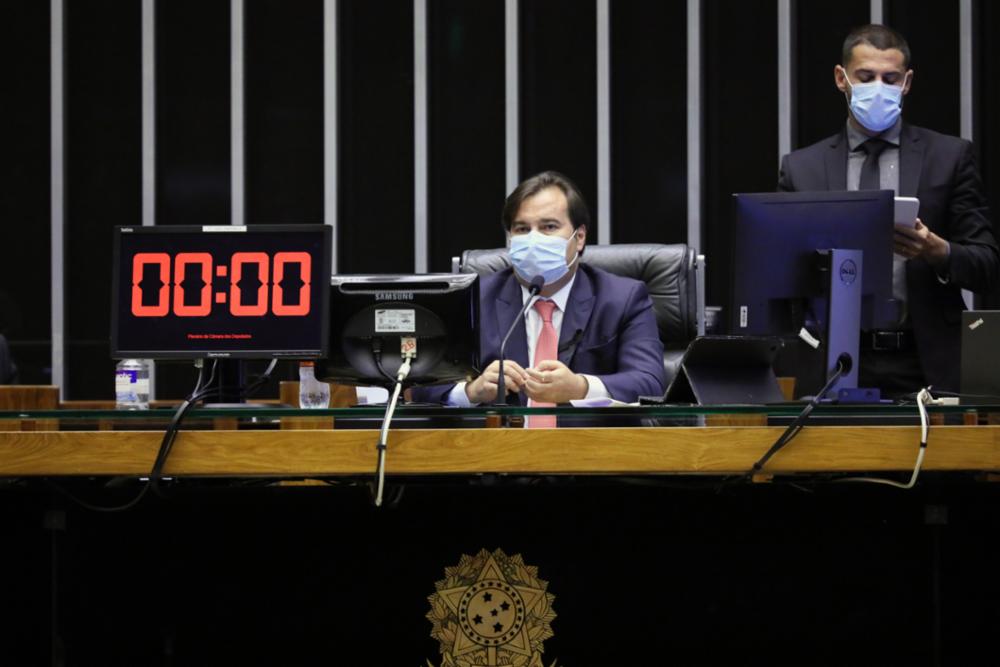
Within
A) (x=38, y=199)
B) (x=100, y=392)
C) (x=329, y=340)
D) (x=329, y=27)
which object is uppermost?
(x=329, y=27)

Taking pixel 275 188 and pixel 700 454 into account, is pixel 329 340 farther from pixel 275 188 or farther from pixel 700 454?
pixel 275 188

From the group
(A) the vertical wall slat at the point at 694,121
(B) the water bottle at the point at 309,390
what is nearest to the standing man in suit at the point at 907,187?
(B) the water bottle at the point at 309,390

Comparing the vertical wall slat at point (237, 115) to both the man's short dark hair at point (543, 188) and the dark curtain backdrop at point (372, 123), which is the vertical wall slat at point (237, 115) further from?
the man's short dark hair at point (543, 188)

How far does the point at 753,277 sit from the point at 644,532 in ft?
2.49

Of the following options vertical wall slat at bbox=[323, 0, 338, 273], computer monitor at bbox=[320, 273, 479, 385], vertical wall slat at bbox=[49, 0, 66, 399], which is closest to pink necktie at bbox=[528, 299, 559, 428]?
computer monitor at bbox=[320, 273, 479, 385]

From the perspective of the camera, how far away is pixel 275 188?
5.76 meters

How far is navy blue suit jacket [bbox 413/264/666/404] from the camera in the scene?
2.91 metres

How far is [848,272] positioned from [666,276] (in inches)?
39.2

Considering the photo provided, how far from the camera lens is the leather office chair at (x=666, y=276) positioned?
3.33 meters

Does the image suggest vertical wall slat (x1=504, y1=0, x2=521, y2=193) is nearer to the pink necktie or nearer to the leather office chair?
the leather office chair

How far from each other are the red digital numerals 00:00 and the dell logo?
104 centimetres

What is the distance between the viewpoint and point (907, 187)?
311cm

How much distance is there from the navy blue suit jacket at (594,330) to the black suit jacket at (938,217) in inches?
23.8

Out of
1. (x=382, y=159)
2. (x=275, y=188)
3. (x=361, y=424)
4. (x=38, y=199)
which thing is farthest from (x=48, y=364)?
(x=361, y=424)
